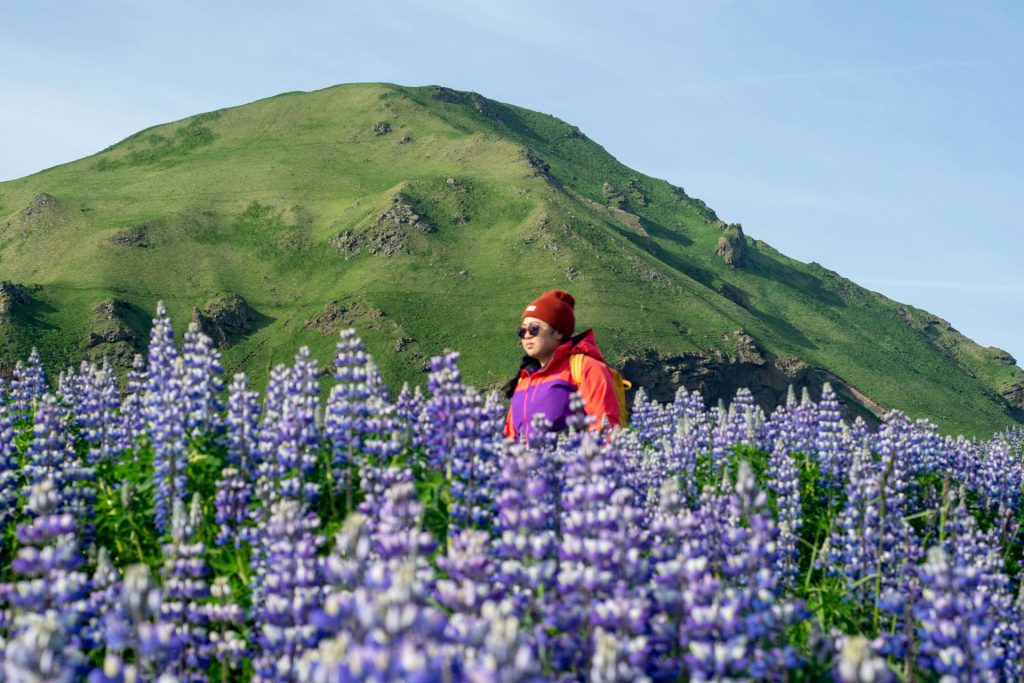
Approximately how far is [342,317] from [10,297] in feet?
116

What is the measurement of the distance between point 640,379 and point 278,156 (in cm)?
8807

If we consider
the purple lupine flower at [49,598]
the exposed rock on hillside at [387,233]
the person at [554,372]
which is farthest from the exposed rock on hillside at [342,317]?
the purple lupine flower at [49,598]

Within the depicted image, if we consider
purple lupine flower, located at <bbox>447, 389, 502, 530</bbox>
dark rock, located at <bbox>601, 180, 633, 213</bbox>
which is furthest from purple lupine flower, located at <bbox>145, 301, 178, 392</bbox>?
dark rock, located at <bbox>601, 180, 633, 213</bbox>

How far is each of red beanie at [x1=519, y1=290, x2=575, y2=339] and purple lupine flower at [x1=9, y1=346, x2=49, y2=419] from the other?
24.1ft

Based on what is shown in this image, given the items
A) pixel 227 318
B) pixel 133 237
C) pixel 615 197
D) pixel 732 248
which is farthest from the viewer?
pixel 615 197

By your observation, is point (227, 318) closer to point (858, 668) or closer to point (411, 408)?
point (411, 408)

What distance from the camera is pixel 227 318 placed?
109500 millimetres

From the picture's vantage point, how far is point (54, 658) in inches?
145

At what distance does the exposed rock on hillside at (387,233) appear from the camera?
124438mm

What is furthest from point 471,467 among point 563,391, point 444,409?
point 563,391

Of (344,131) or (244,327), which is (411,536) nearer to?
(244,327)

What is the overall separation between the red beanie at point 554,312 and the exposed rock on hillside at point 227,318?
3837 inches

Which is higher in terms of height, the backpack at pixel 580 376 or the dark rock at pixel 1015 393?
the dark rock at pixel 1015 393

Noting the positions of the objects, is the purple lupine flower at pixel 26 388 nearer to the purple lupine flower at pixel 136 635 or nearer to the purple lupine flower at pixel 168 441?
the purple lupine flower at pixel 168 441
